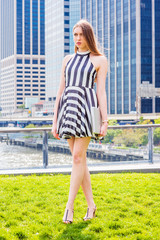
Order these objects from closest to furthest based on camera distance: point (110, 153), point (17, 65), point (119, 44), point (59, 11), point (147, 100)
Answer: point (110, 153) < point (147, 100) < point (119, 44) < point (59, 11) < point (17, 65)

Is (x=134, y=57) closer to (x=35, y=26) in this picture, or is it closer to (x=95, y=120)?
(x=95, y=120)

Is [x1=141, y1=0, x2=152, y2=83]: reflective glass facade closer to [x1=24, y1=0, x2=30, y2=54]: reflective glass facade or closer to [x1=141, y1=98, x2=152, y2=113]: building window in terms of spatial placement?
[x1=141, y1=98, x2=152, y2=113]: building window

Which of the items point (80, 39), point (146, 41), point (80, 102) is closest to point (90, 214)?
point (80, 102)

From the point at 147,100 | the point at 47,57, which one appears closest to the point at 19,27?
the point at 47,57

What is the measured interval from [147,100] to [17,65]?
308ft

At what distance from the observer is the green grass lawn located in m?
3.12

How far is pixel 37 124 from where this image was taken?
303ft

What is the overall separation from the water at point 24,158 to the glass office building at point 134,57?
7921 cm

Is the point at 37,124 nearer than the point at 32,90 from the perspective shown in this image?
Yes

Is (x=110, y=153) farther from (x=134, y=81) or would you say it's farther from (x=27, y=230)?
(x=134, y=81)

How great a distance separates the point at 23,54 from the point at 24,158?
164 meters

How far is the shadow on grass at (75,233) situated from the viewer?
3.02 meters

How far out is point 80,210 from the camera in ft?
12.6

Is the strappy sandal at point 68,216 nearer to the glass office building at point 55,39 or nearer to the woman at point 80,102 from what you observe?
the woman at point 80,102
